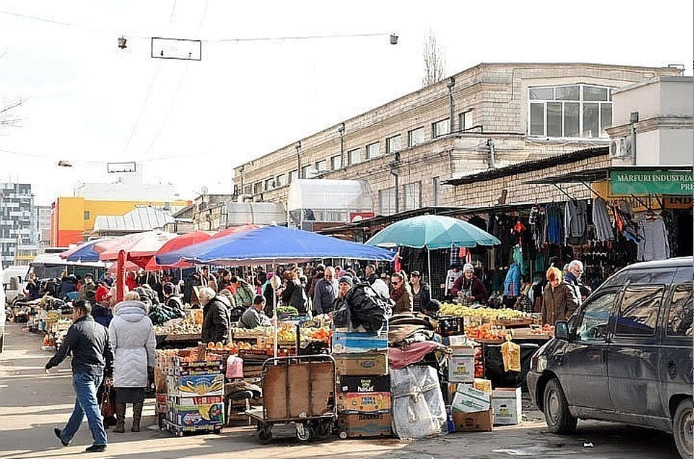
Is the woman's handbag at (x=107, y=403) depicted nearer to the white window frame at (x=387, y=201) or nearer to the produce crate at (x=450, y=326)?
the produce crate at (x=450, y=326)

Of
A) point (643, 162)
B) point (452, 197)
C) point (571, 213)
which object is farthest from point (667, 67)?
point (571, 213)

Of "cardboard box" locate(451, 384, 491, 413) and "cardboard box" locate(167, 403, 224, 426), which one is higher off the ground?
"cardboard box" locate(451, 384, 491, 413)

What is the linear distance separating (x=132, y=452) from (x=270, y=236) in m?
3.67

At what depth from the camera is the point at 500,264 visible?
23500 millimetres

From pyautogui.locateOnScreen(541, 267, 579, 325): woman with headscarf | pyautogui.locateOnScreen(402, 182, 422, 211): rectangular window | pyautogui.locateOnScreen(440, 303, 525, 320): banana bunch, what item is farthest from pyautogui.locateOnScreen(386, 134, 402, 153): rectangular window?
pyautogui.locateOnScreen(541, 267, 579, 325): woman with headscarf

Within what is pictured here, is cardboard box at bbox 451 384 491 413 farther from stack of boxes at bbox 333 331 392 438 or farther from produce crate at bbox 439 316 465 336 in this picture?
produce crate at bbox 439 316 465 336

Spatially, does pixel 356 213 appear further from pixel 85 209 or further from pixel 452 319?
pixel 85 209

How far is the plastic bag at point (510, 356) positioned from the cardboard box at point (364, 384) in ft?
11.2

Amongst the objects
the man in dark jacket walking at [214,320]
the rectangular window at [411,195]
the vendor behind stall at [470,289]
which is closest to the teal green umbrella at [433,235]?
the vendor behind stall at [470,289]

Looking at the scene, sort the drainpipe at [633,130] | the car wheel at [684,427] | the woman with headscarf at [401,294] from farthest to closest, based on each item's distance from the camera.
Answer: the drainpipe at [633,130], the woman with headscarf at [401,294], the car wheel at [684,427]

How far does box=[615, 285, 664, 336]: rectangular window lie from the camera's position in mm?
10242

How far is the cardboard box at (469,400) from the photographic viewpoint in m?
12.7

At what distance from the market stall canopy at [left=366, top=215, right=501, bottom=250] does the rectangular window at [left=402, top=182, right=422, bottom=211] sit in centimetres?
1675

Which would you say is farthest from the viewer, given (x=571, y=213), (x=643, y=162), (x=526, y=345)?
(x=643, y=162)
